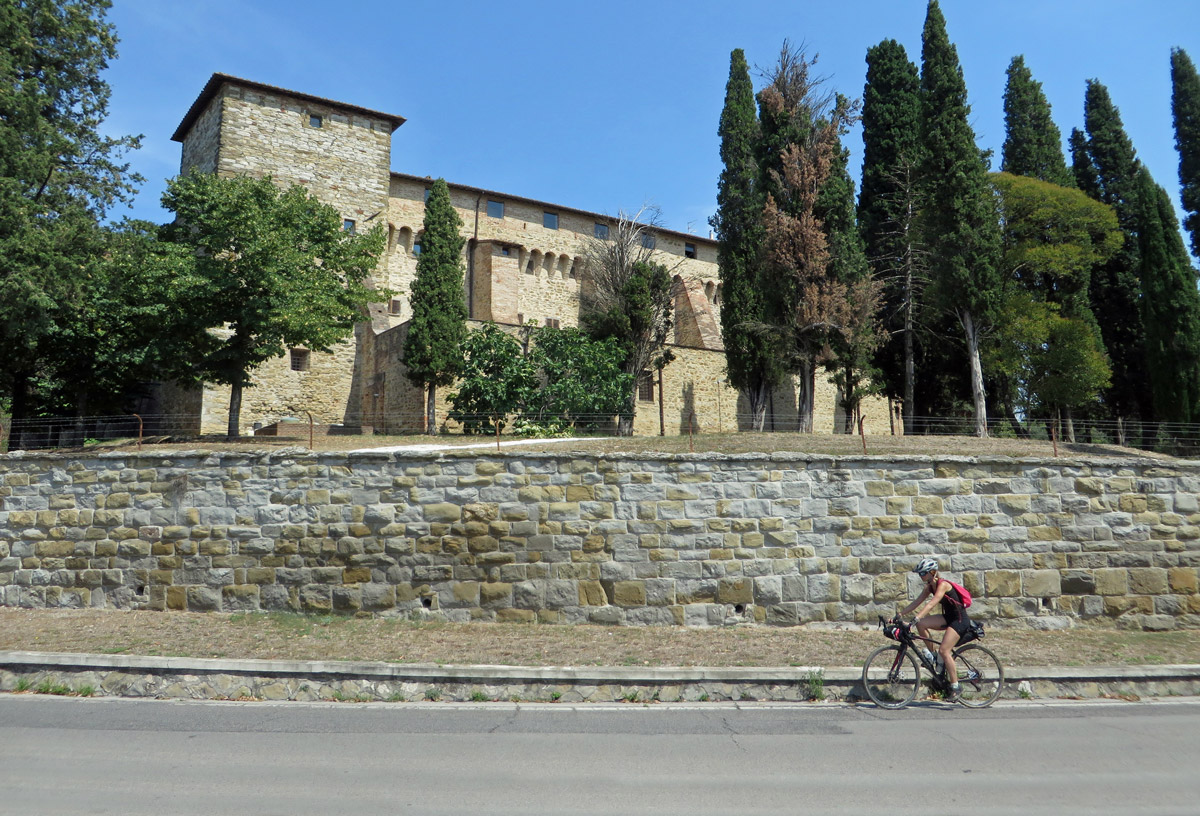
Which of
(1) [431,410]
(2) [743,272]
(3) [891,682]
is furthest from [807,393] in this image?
(3) [891,682]

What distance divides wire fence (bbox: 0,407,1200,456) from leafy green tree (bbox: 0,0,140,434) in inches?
103

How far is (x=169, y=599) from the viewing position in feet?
36.8

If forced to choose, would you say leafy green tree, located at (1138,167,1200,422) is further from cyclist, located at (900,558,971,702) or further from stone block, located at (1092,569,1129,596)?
cyclist, located at (900,558,971,702)

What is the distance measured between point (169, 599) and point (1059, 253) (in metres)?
29.4

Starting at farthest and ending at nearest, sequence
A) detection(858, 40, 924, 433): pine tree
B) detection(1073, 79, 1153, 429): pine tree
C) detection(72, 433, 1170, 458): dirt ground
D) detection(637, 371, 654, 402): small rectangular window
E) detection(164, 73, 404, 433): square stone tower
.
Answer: detection(1073, 79, 1153, 429): pine tree
detection(637, 371, 654, 402): small rectangular window
detection(858, 40, 924, 433): pine tree
detection(164, 73, 404, 433): square stone tower
detection(72, 433, 1170, 458): dirt ground

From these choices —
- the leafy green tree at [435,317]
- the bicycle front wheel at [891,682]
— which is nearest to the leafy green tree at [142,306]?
the leafy green tree at [435,317]

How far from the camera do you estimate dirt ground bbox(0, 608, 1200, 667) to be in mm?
9234

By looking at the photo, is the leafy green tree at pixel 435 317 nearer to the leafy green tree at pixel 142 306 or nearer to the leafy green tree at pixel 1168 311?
the leafy green tree at pixel 142 306

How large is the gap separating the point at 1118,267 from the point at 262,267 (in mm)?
35997

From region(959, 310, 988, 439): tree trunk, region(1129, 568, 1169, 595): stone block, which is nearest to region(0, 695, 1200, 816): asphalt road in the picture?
region(1129, 568, 1169, 595): stone block

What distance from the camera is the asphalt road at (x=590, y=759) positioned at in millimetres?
5203

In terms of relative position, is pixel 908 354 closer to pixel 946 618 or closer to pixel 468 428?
pixel 468 428

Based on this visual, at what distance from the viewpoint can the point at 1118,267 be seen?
35.2 m

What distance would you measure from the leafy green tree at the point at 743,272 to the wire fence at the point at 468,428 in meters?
1.63
